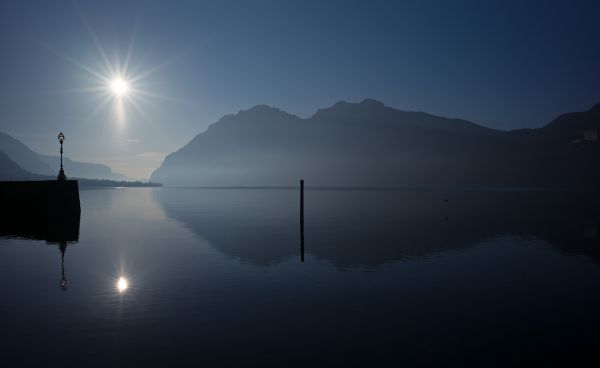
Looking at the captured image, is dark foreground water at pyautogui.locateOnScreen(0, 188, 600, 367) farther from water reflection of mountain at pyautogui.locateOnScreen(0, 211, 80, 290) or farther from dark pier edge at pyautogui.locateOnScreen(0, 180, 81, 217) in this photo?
dark pier edge at pyautogui.locateOnScreen(0, 180, 81, 217)

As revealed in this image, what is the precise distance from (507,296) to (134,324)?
58.5 feet

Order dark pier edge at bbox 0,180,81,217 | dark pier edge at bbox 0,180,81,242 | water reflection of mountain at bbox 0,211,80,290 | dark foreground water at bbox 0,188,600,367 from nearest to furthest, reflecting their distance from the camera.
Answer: dark foreground water at bbox 0,188,600,367
water reflection of mountain at bbox 0,211,80,290
dark pier edge at bbox 0,180,81,242
dark pier edge at bbox 0,180,81,217

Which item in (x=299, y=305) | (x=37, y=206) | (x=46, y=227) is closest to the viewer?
(x=299, y=305)

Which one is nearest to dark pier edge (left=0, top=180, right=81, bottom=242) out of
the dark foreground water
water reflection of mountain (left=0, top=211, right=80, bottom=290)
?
water reflection of mountain (left=0, top=211, right=80, bottom=290)

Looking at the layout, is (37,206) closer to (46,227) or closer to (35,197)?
(35,197)

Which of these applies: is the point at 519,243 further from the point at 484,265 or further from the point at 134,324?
the point at 134,324

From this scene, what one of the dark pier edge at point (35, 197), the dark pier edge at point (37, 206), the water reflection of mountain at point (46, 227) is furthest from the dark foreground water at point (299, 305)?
the dark pier edge at point (35, 197)

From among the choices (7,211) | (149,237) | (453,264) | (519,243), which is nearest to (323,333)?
(453,264)

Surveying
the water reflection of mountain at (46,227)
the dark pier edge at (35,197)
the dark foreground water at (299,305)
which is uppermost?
the dark pier edge at (35,197)

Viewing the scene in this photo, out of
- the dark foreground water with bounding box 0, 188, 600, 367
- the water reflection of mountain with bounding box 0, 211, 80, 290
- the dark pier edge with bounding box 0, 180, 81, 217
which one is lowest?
the dark foreground water with bounding box 0, 188, 600, 367

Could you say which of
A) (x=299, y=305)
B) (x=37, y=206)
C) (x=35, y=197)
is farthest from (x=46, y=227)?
(x=299, y=305)

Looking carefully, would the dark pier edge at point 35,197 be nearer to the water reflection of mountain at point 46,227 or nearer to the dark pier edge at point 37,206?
the dark pier edge at point 37,206

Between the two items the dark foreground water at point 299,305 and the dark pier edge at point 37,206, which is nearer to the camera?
the dark foreground water at point 299,305

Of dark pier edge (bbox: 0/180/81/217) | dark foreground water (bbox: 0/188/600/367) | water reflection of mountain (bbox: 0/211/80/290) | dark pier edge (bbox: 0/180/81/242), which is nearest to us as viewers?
dark foreground water (bbox: 0/188/600/367)
